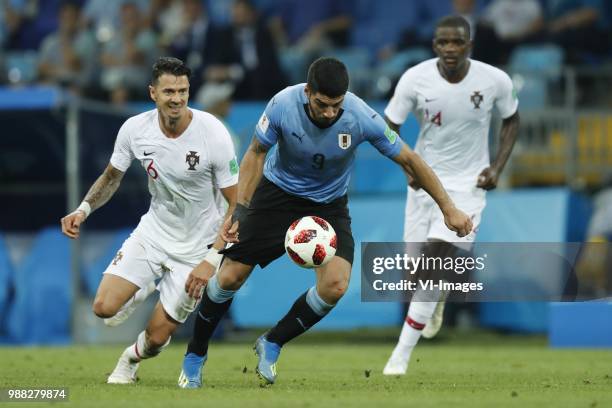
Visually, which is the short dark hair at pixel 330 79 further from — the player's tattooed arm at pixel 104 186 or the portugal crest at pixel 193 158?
the player's tattooed arm at pixel 104 186

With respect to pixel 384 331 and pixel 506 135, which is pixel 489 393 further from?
pixel 384 331

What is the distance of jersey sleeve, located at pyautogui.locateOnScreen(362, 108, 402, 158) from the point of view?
9.39 metres

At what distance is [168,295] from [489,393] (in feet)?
8.21

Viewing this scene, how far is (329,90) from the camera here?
9008 mm

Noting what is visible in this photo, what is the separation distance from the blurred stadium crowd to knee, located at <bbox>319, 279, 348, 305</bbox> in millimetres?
7933

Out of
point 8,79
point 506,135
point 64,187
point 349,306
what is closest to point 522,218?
point 349,306

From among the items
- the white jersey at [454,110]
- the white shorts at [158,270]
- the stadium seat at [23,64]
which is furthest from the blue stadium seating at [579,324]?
the stadium seat at [23,64]

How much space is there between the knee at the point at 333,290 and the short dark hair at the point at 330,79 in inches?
56.9

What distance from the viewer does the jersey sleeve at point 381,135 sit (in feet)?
30.8

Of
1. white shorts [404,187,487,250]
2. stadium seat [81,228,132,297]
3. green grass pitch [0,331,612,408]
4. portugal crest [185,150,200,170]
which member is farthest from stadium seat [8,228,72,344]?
portugal crest [185,150,200,170]

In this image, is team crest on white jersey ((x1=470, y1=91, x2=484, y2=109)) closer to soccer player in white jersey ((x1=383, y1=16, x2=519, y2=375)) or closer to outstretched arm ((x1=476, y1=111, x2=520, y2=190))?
soccer player in white jersey ((x1=383, y1=16, x2=519, y2=375))

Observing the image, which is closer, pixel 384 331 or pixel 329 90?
pixel 329 90

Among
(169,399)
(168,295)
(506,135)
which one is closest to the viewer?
(169,399)

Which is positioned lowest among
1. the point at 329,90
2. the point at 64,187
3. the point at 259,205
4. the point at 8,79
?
the point at 64,187
